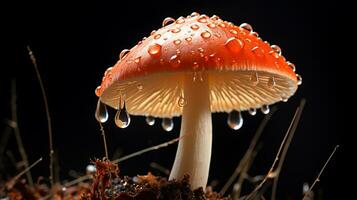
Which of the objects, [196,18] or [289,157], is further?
[289,157]

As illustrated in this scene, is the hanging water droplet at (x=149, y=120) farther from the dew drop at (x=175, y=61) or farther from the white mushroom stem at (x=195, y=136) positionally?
the dew drop at (x=175, y=61)

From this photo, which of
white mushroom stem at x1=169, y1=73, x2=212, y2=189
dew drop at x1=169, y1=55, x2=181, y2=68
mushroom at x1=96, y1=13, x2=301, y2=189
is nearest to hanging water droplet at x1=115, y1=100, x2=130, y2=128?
mushroom at x1=96, y1=13, x2=301, y2=189

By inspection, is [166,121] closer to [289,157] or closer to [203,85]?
[203,85]

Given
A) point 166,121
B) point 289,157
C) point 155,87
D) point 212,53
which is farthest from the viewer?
point 289,157

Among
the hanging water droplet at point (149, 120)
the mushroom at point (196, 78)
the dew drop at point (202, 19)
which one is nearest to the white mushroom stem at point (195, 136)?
the mushroom at point (196, 78)

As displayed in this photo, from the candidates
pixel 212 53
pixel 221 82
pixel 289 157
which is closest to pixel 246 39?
pixel 212 53

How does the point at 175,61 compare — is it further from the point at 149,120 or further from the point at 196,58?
the point at 149,120

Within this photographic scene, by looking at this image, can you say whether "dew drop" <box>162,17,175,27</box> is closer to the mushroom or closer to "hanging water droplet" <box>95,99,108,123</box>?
the mushroom

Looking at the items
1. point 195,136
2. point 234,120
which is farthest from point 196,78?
point 234,120
